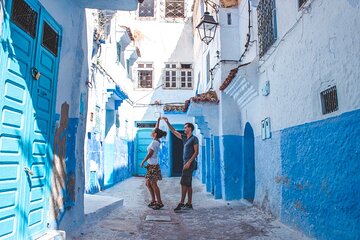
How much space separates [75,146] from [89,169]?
426 centimetres

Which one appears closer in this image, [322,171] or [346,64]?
[346,64]

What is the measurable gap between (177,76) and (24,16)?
14.6 m

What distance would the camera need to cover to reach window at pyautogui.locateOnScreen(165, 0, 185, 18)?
18220 mm

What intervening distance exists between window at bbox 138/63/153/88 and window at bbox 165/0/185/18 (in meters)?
3.18

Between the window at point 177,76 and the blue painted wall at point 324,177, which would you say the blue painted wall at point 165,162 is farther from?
the blue painted wall at point 324,177

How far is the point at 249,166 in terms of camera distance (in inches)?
316

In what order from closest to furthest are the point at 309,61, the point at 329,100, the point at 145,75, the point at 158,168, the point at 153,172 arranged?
1. the point at 329,100
2. the point at 309,61
3. the point at 153,172
4. the point at 158,168
5. the point at 145,75

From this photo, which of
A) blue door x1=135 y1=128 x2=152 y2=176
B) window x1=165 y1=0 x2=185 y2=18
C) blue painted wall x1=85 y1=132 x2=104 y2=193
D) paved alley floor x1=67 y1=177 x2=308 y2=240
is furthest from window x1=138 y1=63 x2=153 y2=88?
paved alley floor x1=67 y1=177 x2=308 y2=240

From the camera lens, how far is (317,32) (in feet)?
13.7

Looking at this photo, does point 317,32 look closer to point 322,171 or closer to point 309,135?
point 309,135

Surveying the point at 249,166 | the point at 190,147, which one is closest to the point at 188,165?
the point at 190,147

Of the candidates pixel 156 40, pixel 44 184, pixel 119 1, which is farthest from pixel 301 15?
pixel 156 40

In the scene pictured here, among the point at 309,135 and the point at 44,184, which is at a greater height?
the point at 309,135

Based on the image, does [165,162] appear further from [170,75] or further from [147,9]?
[147,9]
